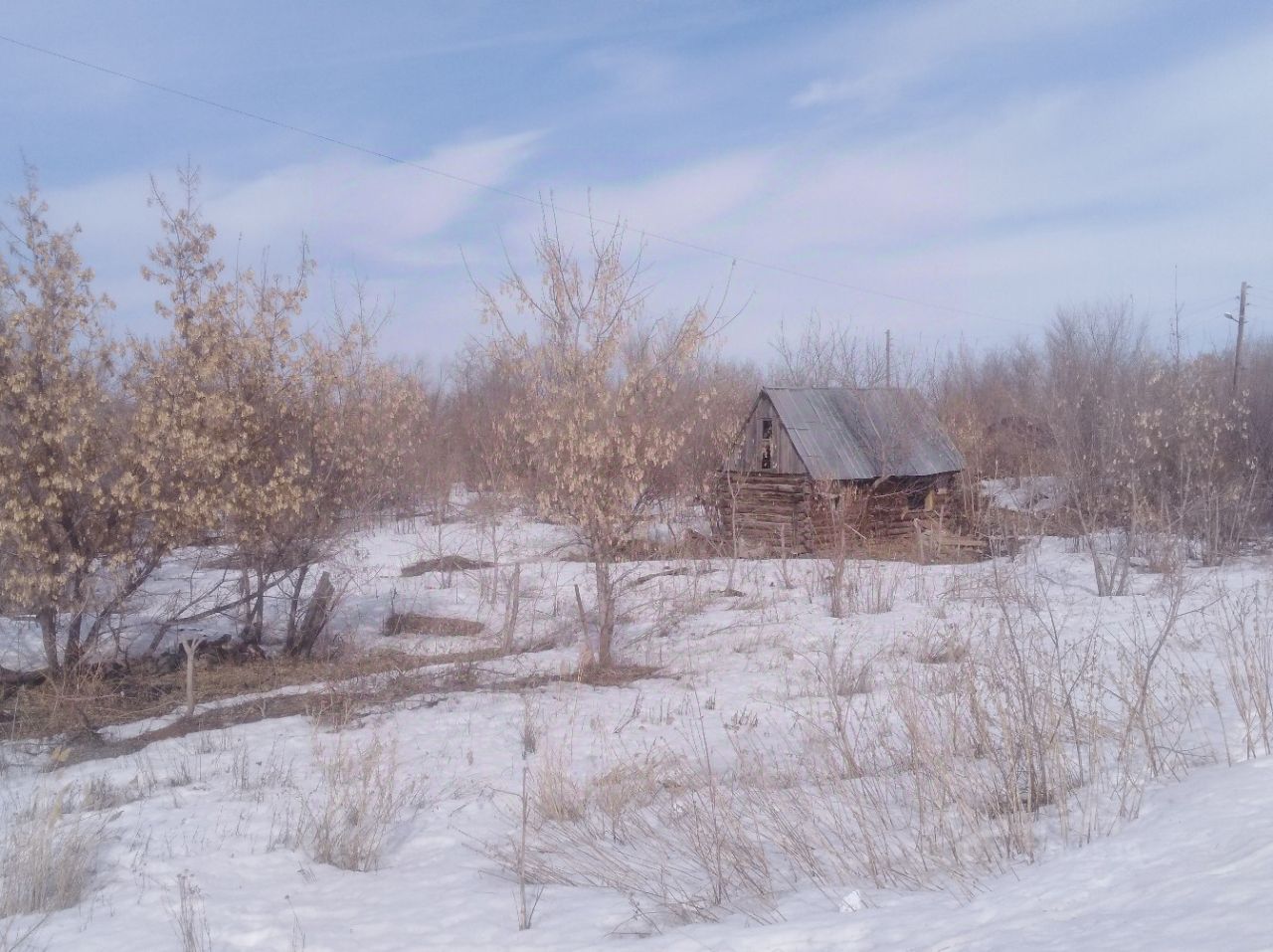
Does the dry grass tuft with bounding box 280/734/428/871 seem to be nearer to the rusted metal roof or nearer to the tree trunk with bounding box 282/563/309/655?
the tree trunk with bounding box 282/563/309/655

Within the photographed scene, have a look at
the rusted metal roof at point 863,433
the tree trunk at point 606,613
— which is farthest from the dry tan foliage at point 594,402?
the rusted metal roof at point 863,433

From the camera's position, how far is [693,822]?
17.5 ft

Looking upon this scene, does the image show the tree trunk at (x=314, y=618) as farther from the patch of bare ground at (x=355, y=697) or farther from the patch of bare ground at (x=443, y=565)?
the patch of bare ground at (x=443, y=565)

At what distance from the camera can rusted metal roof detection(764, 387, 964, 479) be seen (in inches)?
821

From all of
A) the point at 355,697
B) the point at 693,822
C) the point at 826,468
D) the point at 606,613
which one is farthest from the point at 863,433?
the point at 693,822

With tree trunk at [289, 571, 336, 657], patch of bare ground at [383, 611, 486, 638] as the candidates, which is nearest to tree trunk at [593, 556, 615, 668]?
patch of bare ground at [383, 611, 486, 638]

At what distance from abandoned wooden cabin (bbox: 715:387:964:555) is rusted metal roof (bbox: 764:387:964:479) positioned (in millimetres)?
26

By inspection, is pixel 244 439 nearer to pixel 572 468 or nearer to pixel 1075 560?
pixel 572 468

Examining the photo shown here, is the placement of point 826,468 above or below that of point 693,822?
above

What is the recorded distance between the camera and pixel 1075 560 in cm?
1705

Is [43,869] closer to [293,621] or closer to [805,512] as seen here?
[293,621]

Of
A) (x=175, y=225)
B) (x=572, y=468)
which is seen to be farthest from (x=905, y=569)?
(x=175, y=225)

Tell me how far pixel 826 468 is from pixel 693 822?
1567 centimetres

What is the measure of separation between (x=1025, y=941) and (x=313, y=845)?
13.9 feet
